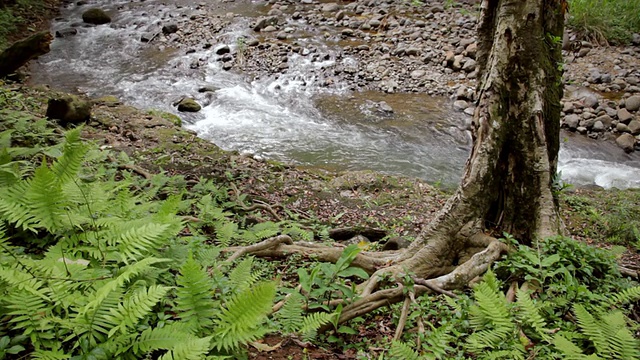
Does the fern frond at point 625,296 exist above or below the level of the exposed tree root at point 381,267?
above

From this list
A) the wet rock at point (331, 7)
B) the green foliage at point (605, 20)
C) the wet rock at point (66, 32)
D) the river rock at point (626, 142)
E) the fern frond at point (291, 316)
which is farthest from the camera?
the wet rock at point (331, 7)

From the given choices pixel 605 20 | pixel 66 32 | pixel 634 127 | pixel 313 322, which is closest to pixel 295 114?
pixel 634 127

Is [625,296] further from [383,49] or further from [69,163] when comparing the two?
[383,49]

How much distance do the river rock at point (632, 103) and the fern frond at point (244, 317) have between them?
1386 centimetres

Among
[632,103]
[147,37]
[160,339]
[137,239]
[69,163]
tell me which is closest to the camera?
[160,339]

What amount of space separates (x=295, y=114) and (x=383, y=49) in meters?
A: 5.22

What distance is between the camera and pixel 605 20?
15.4 m

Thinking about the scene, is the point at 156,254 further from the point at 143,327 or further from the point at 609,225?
the point at 609,225

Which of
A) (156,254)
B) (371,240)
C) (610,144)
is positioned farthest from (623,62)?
(156,254)

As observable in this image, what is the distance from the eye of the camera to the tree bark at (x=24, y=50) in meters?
9.65

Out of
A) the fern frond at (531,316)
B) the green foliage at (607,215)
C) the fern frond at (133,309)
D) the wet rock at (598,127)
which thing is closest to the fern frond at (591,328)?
the fern frond at (531,316)

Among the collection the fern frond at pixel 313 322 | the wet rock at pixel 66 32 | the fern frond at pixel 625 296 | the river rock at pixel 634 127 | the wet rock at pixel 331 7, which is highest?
the wet rock at pixel 331 7

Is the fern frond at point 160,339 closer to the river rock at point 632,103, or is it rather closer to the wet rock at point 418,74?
the wet rock at point 418,74

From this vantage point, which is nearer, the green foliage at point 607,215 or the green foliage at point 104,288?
the green foliage at point 104,288
